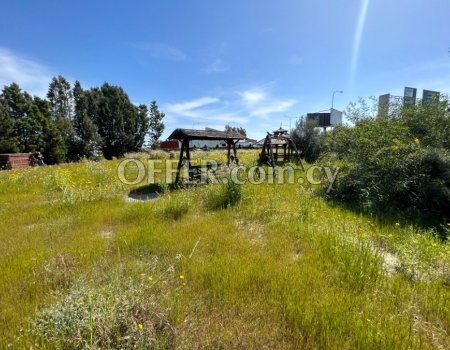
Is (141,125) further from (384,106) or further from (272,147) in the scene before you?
(384,106)

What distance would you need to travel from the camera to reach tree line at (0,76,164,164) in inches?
1150

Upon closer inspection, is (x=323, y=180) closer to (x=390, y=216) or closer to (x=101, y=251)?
(x=390, y=216)

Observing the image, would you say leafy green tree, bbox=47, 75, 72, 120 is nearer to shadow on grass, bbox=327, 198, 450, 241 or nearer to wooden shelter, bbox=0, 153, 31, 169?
wooden shelter, bbox=0, 153, 31, 169

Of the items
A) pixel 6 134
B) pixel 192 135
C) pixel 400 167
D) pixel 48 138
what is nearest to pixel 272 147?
pixel 192 135

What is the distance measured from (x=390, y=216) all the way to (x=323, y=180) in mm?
3067

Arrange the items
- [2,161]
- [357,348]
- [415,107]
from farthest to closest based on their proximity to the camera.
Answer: [2,161] → [415,107] → [357,348]

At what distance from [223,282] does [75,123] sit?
41870 millimetres

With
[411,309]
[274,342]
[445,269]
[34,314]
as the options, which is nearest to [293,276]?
[274,342]

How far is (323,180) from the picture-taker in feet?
27.1

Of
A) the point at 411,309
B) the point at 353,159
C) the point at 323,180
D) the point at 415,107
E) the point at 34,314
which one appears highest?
the point at 415,107

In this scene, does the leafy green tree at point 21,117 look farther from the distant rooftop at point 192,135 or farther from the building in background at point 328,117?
the building in background at point 328,117

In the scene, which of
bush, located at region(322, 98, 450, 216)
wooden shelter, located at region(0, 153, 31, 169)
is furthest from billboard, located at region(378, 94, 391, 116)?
wooden shelter, located at region(0, 153, 31, 169)

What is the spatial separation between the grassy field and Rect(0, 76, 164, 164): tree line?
26.8 m

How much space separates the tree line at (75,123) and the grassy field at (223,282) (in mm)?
26814
